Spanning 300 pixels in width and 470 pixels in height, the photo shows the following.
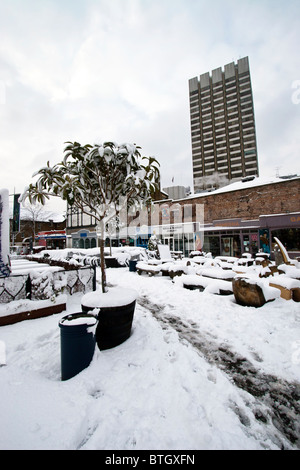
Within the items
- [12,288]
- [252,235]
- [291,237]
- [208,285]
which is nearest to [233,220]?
[252,235]

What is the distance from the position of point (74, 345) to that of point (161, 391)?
1242 mm

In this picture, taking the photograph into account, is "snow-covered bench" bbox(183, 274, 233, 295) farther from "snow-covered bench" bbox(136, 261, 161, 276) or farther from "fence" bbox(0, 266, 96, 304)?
"fence" bbox(0, 266, 96, 304)

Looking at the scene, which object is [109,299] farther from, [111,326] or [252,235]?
[252,235]

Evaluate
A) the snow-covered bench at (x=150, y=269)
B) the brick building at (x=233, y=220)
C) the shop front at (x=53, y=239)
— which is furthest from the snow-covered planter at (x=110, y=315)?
the shop front at (x=53, y=239)

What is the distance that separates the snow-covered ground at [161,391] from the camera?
1766 millimetres

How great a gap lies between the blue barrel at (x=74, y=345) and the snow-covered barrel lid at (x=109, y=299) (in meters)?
0.60

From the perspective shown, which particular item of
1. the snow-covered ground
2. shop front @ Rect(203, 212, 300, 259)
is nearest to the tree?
the snow-covered ground

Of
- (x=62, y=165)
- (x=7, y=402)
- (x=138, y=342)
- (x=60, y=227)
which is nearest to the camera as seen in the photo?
(x=7, y=402)

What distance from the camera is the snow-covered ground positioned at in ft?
5.79

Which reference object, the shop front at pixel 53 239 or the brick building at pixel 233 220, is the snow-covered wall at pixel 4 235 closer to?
the brick building at pixel 233 220

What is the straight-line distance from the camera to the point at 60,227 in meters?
51.2

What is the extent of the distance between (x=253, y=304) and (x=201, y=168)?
71.2 m
